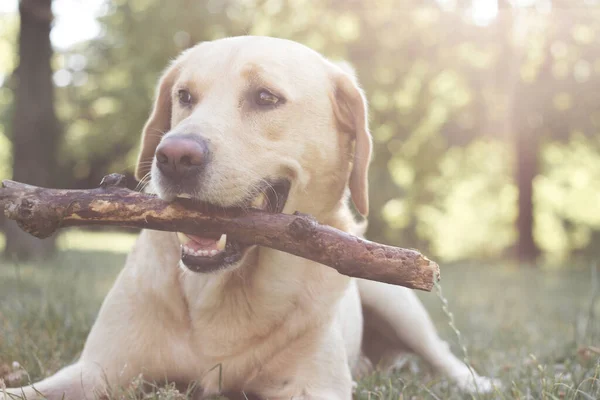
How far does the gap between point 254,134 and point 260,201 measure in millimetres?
274

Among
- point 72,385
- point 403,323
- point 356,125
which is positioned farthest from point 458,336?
point 403,323

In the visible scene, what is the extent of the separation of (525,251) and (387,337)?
483 inches

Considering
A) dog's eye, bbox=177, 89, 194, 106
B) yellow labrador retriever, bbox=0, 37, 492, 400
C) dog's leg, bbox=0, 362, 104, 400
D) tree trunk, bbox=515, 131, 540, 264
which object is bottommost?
tree trunk, bbox=515, 131, 540, 264

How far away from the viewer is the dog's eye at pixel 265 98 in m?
2.71

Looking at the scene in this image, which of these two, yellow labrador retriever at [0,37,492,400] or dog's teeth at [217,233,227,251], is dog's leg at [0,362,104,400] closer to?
yellow labrador retriever at [0,37,492,400]

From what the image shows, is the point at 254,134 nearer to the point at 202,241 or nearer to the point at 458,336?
→ the point at 202,241

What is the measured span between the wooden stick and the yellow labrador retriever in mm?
86

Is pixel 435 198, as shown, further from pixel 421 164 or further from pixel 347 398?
pixel 347 398

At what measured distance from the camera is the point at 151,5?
1422cm

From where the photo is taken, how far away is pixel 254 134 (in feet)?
8.52

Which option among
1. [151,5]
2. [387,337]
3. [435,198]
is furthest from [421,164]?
[387,337]

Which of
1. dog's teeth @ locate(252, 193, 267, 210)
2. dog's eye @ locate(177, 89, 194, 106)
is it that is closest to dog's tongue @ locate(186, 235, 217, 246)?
dog's teeth @ locate(252, 193, 267, 210)

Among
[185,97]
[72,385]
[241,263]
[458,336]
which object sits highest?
[185,97]

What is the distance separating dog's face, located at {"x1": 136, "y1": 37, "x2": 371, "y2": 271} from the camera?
2342 millimetres
